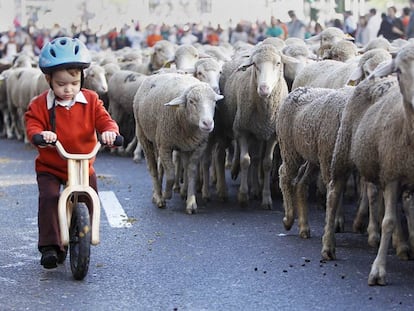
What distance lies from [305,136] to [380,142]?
1.51 metres

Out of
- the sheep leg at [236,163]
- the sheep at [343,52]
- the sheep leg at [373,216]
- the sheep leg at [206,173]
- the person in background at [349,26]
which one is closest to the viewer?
the sheep leg at [373,216]

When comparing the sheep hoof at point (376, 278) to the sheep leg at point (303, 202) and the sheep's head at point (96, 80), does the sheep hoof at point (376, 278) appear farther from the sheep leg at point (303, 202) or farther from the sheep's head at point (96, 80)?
the sheep's head at point (96, 80)

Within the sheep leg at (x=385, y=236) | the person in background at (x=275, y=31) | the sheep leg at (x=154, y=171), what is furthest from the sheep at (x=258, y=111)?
the person in background at (x=275, y=31)

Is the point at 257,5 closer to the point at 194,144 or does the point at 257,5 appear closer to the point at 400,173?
the point at 194,144

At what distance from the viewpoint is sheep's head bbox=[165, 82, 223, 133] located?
1126cm

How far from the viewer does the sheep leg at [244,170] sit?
1163 cm

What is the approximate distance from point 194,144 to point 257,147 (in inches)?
36.0

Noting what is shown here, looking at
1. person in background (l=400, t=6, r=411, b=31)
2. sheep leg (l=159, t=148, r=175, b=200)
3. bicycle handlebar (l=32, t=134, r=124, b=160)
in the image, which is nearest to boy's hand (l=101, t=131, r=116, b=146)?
bicycle handlebar (l=32, t=134, r=124, b=160)

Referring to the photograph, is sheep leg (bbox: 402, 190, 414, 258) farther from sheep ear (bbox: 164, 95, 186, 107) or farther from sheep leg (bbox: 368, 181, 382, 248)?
sheep ear (bbox: 164, 95, 186, 107)

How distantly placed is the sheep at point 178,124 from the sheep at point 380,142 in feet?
9.95

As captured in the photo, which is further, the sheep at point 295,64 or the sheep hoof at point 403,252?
the sheep at point 295,64

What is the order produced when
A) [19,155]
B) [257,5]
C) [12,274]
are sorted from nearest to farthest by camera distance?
[12,274] < [19,155] < [257,5]

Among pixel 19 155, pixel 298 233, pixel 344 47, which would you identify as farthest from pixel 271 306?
pixel 19 155

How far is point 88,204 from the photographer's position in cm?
767
